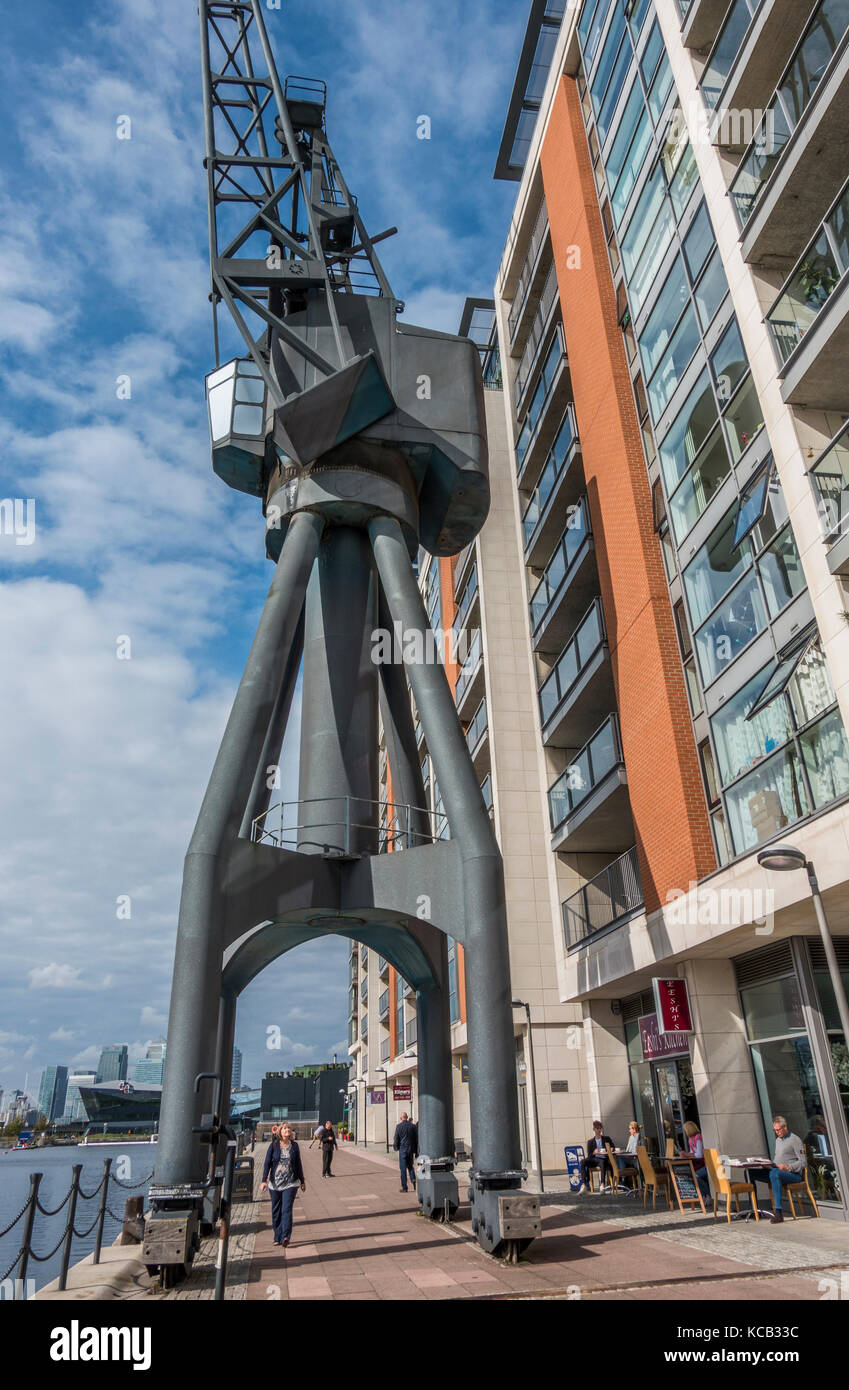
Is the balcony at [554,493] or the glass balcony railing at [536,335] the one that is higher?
the glass balcony railing at [536,335]

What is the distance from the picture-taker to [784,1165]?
1349cm

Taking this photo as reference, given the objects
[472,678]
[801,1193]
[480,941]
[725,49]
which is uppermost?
[725,49]

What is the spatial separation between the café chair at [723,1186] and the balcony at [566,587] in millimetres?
14087

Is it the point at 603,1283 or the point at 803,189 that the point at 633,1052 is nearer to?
the point at 603,1283

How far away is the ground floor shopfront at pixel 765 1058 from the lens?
14.1m

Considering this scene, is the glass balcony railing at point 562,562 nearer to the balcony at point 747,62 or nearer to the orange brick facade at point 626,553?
the orange brick facade at point 626,553

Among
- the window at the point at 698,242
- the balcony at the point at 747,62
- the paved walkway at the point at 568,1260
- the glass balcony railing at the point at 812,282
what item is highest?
the balcony at the point at 747,62

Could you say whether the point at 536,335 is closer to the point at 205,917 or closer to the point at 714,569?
the point at 714,569

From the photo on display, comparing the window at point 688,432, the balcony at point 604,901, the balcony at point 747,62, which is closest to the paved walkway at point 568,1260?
the balcony at point 604,901

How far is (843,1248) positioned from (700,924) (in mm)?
5831

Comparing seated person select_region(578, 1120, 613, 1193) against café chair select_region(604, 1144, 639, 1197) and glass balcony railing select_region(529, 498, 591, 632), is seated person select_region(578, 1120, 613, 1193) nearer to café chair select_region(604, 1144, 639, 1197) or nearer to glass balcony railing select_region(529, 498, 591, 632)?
café chair select_region(604, 1144, 639, 1197)

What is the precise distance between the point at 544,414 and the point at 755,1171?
2121 cm

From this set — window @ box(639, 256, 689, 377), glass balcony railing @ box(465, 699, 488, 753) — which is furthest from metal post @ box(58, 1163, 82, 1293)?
glass balcony railing @ box(465, 699, 488, 753)

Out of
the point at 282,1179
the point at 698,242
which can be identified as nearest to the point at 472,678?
the point at 698,242
